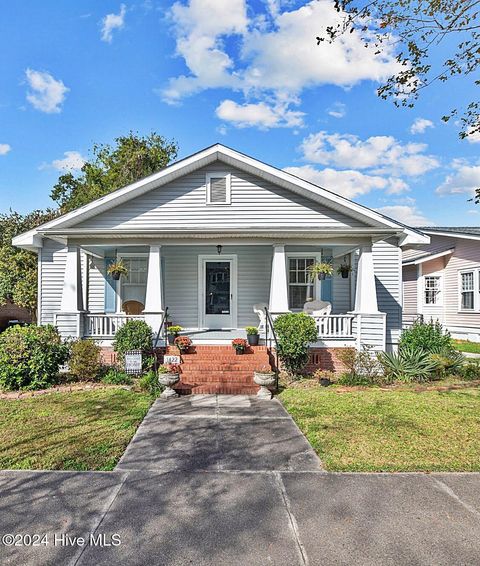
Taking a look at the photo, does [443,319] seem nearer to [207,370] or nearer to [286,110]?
[286,110]

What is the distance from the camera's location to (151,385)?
782 centimetres

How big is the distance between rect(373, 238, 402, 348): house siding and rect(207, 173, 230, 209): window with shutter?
16.0 ft

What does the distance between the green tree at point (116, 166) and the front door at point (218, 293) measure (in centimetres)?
1600

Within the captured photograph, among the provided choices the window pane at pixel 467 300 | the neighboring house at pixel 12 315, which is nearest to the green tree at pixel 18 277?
the neighboring house at pixel 12 315

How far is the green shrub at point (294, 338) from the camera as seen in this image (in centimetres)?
876

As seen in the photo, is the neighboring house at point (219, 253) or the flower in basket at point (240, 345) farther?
the neighboring house at point (219, 253)

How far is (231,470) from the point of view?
4172 millimetres

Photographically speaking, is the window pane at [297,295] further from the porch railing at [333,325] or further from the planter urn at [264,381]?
the planter urn at [264,381]

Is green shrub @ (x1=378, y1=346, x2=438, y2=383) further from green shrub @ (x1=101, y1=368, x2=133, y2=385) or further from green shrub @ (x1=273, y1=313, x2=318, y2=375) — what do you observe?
green shrub @ (x1=101, y1=368, x2=133, y2=385)

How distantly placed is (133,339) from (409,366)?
23.0 feet

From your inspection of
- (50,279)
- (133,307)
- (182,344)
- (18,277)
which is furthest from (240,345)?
(18,277)

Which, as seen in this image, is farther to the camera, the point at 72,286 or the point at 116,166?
the point at 116,166

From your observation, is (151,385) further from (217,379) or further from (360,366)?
(360,366)

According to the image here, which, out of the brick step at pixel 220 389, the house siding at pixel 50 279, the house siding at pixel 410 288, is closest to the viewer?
the brick step at pixel 220 389
